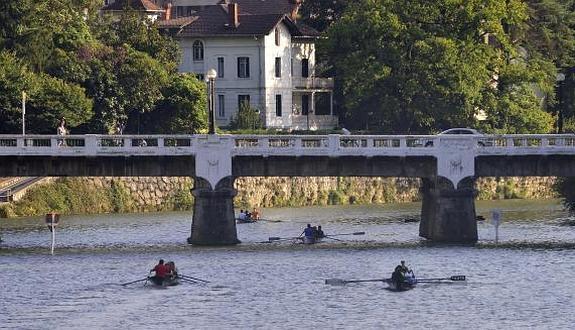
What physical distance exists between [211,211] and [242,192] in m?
33.9

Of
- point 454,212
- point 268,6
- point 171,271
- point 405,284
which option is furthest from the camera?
point 268,6

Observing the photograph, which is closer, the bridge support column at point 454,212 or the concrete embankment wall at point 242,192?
the bridge support column at point 454,212

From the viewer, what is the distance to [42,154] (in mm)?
98000

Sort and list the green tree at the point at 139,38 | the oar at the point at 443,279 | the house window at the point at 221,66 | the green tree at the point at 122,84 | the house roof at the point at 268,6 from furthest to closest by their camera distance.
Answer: the house roof at the point at 268,6 < the house window at the point at 221,66 < the green tree at the point at 139,38 < the green tree at the point at 122,84 < the oar at the point at 443,279

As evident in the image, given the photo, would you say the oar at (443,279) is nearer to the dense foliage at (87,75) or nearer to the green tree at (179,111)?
the dense foliage at (87,75)

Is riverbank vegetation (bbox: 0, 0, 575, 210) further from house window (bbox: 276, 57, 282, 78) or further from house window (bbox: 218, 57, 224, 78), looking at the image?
house window (bbox: 218, 57, 224, 78)

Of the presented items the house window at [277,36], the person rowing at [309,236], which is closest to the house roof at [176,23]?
the house window at [277,36]

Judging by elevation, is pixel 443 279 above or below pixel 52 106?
below

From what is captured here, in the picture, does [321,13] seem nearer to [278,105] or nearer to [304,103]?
[304,103]

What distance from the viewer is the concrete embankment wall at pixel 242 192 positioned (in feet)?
404

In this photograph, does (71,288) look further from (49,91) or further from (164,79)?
(164,79)

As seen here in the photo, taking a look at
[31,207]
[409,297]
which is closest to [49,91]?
[31,207]

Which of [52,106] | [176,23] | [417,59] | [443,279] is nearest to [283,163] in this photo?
[443,279]

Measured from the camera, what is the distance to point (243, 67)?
151 metres
